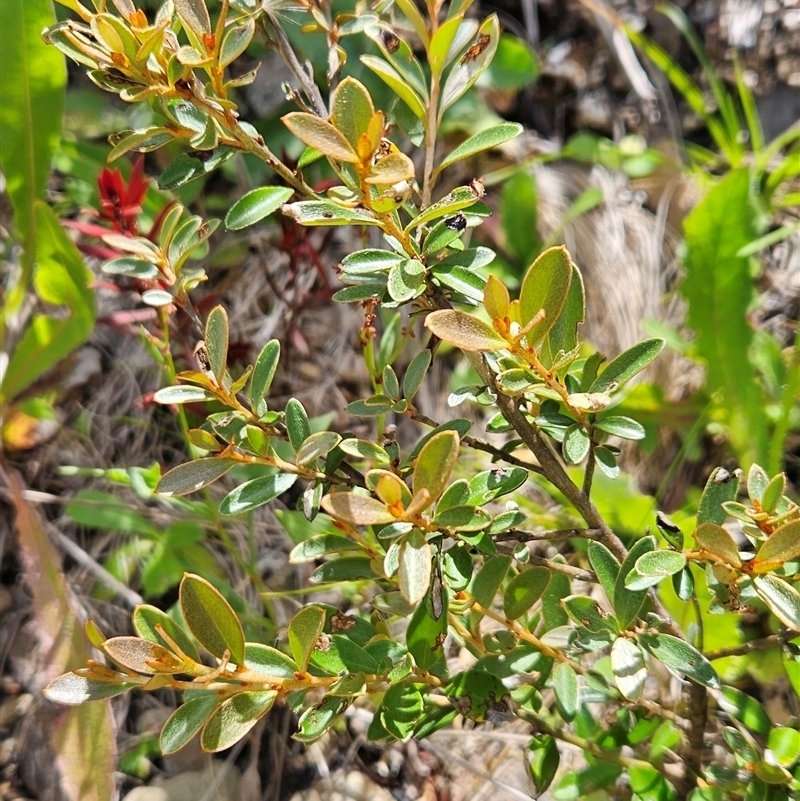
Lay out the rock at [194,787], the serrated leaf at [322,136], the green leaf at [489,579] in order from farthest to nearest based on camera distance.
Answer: the rock at [194,787] < the green leaf at [489,579] < the serrated leaf at [322,136]

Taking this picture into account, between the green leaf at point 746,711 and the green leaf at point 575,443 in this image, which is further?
the green leaf at point 746,711

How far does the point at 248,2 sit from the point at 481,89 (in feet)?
3.80

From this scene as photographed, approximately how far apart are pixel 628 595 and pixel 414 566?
9.3 inches

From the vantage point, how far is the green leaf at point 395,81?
0.62 metres

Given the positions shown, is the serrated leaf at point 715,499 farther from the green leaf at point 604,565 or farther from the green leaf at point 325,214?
the green leaf at point 325,214

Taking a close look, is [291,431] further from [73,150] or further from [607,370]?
[73,150]

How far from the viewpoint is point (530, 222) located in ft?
5.61

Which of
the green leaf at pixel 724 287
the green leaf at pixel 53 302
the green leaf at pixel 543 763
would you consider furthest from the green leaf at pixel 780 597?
the green leaf at pixel 53 302

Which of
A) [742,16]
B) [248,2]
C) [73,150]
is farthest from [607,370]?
[742,16]

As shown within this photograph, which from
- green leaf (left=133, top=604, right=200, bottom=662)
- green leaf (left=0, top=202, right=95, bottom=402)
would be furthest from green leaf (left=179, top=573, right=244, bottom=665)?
green leaf (left=0, top=202, right=95, bottom=402)

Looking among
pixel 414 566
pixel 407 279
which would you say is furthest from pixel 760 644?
pixel 407 279

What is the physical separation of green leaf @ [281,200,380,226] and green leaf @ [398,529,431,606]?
26 cm

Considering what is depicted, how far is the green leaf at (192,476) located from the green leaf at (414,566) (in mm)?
204

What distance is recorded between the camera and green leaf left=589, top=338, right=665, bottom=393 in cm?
67
